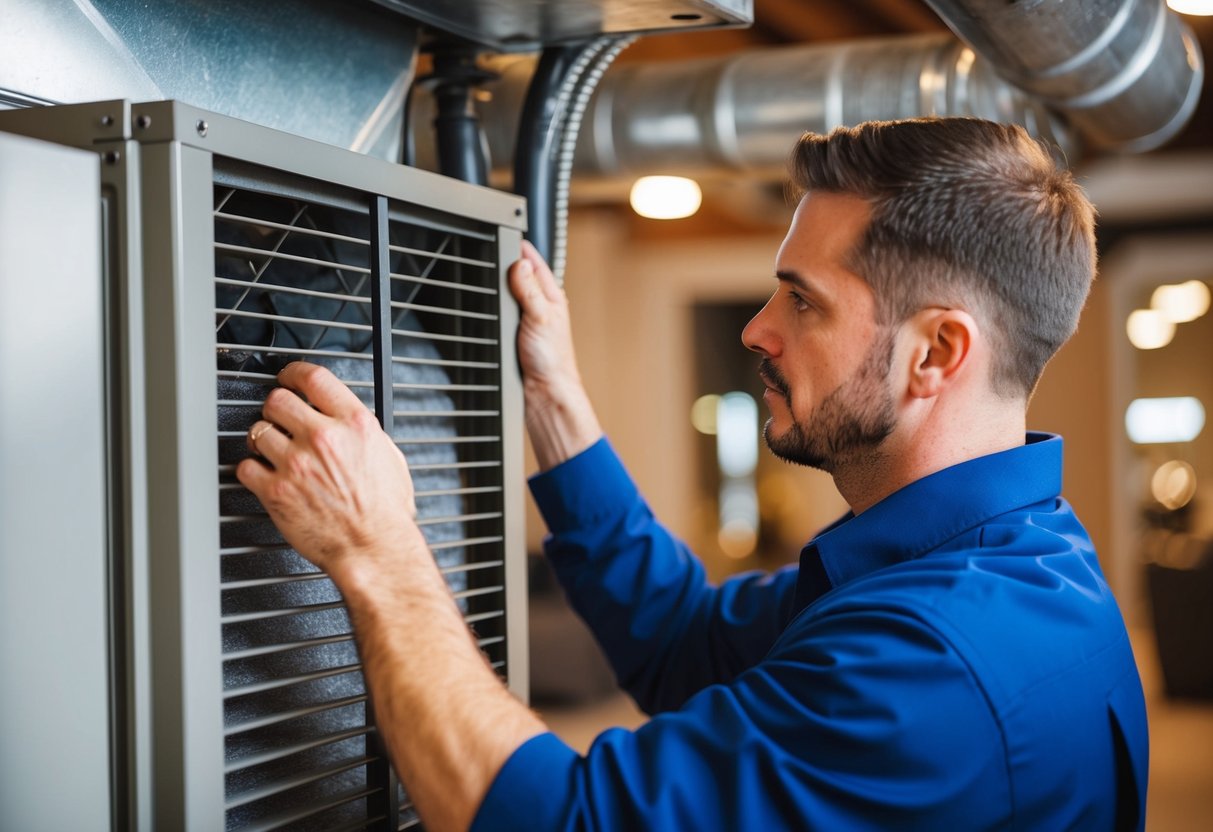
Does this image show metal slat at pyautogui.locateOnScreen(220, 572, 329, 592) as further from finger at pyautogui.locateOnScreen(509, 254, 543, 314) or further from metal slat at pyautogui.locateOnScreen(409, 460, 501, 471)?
finger at pyautogui.locateOnScreen(509, 254, 543, 314)

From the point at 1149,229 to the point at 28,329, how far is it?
8174mm

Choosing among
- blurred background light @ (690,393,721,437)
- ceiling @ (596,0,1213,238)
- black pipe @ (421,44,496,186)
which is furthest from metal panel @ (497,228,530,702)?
blurred background light @ (690,393,721,437)

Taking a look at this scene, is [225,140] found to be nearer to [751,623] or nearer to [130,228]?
[130,228]

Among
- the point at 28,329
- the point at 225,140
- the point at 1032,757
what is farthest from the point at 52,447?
the point at 1032,757

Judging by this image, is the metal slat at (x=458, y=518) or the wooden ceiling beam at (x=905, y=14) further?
the wooden ceiling beam at (x=905, y=14)

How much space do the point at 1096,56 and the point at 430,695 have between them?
1.58 meters

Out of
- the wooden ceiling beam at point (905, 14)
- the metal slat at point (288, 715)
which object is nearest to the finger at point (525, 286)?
the metal slat at point (288, 715)

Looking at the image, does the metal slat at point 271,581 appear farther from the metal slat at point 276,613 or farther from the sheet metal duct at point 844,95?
the sheet metal duct at point 844,95

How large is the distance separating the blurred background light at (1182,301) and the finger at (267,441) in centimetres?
811

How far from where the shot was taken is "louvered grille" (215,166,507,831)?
1.06 meters

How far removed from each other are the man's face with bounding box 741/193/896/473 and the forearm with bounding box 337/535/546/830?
454 millimetres

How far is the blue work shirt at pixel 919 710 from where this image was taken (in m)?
1.01

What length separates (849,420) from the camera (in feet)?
4.26

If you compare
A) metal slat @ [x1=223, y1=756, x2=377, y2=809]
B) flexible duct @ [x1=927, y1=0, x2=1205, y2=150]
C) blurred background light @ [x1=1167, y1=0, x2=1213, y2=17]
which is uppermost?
blurred background light @ [x1=1167, y1=0, x2=1213, y2=17]
